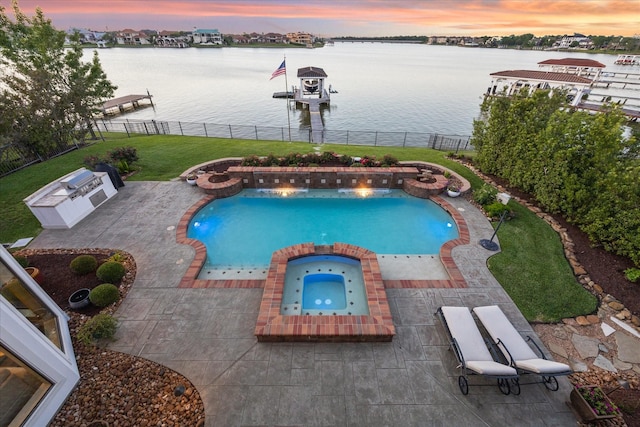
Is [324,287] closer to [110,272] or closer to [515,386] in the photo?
[515,386]

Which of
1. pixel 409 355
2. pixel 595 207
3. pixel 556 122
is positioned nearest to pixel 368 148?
pixel 556 122

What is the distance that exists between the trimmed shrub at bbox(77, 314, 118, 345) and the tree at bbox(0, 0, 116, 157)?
624 inches

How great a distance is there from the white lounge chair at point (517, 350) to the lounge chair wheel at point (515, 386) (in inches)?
9.5

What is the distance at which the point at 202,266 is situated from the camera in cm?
896

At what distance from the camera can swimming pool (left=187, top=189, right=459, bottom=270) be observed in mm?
10141

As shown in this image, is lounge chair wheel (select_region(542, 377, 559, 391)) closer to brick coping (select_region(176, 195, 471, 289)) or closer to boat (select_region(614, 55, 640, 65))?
brick coping (select_region(176, 195, 471, 289))

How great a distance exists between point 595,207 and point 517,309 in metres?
5.80

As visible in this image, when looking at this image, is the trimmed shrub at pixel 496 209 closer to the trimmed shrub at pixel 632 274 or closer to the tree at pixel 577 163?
the tree at pixel 577 163

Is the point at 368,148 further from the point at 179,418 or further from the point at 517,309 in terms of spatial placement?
the point at 179,418

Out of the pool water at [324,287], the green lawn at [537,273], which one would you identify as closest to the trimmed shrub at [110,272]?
the pool water at [324,287]

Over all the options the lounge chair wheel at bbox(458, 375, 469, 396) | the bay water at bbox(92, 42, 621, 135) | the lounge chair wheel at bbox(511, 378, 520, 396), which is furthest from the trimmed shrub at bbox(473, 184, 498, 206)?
the bay water at bbox(92, 42, 621, 135)

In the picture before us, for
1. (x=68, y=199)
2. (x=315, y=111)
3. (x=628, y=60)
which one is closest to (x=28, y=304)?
(x=68, y=199)

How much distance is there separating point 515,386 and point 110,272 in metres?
10.9

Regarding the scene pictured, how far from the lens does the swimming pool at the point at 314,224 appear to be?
10.1 m
